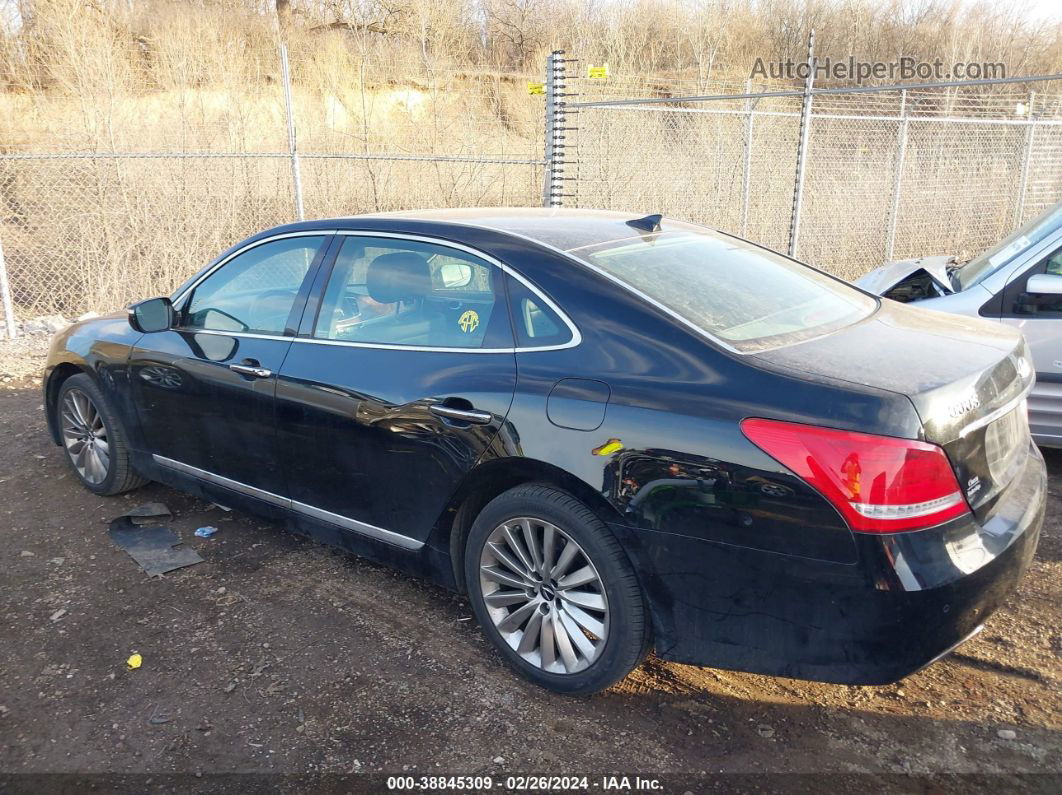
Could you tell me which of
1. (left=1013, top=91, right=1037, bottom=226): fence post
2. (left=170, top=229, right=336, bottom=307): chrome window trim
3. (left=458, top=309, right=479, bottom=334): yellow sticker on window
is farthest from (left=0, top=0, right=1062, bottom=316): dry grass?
(left=458, top=309, right=479, bottom=334): yellow sticker on window

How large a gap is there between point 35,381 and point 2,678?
502 cm

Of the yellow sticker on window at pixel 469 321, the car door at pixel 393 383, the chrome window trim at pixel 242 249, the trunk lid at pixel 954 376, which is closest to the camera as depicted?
the trunk lid at pixel 954 376

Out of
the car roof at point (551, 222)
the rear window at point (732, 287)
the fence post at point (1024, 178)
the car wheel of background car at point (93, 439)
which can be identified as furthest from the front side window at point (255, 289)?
the fence post at point (1024, 178)

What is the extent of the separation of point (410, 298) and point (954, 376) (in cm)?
198

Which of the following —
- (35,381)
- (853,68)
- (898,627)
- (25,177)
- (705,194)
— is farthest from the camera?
(853,68)

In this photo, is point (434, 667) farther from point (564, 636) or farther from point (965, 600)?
point (965, 600)

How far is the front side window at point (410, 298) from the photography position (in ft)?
9.97

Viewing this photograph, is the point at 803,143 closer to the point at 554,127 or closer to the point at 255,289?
the point at 554,127

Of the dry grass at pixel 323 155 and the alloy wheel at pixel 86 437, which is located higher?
the dry grass at pixel 323 155

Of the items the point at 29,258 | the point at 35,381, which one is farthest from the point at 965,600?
the point at 29,258

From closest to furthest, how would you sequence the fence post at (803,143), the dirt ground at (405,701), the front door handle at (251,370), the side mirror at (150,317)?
the dirt ground at (405,701), the front door handle at (251,370), the side mirror at (150,317), the fence post at (803,143)

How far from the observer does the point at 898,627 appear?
2.24 m

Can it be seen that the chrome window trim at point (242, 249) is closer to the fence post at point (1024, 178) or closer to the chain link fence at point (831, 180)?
the chain link fence at point (831, 180)

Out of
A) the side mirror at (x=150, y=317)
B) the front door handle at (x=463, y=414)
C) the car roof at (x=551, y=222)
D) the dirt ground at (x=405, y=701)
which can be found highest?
the car roof at (x=551, y=222)
